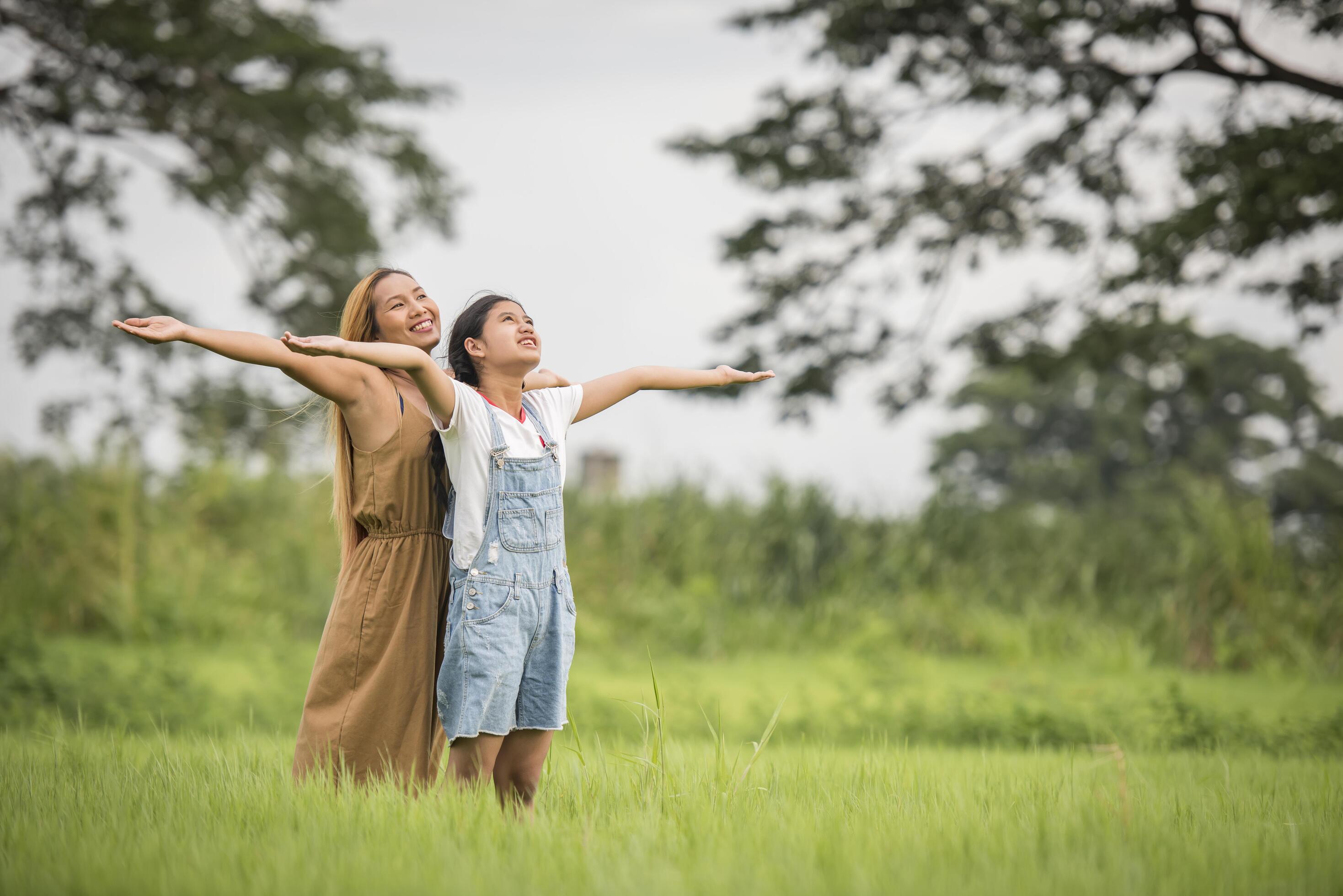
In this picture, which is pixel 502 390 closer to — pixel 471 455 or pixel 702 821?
pixel 471 455

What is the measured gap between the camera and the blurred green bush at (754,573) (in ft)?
31.8

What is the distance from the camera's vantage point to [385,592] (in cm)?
327

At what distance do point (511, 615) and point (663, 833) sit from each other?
69 cm

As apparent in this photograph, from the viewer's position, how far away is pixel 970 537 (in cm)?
1203

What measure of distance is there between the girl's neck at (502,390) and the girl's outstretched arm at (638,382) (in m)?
0.29

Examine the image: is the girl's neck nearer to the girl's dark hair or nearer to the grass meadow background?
the girl's dark hair

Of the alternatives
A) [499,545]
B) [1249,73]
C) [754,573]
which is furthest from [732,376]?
[754,573]

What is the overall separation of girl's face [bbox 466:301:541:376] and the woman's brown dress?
31cm

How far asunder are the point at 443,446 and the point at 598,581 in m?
7.61

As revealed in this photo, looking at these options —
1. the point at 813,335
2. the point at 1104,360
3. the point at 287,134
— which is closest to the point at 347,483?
the point at 813,335

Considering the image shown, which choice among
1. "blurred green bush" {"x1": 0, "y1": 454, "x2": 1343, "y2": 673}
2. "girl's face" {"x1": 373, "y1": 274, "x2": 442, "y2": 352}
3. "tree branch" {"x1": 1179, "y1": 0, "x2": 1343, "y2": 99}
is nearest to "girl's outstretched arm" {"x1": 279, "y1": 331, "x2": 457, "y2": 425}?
"girl's face" {"x1": 373, "y1": 274, "x2": 442, "y2": 352}

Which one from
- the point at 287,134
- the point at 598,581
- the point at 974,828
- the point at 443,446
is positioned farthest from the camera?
the point at 287,134

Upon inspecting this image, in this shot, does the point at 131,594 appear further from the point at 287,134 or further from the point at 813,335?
the point at 813,335

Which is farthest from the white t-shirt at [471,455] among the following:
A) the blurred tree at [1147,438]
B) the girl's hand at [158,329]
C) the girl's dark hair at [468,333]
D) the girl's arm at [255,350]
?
the blurred tree at [1147,438]
